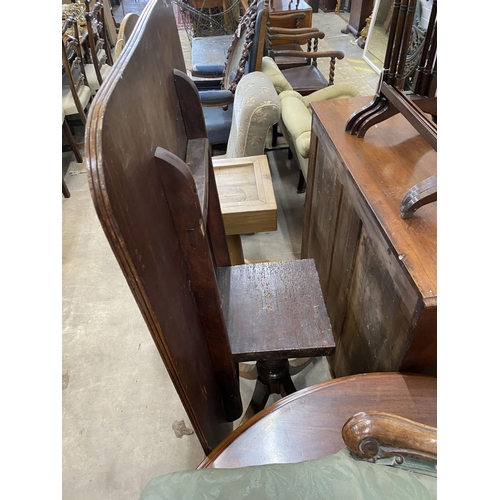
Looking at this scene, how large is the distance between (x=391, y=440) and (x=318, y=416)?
0.30m

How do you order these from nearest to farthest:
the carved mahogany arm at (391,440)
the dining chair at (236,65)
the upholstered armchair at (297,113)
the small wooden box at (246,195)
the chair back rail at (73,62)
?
1. the carved mahogany arm at (391,440)
2. the small wooden box at (246,195)
3. the upholstered armchair at (297,113)
4. the dining chair at (236,65)
5. the chair back rail at (73,62)

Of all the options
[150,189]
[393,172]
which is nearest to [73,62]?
[393,172]

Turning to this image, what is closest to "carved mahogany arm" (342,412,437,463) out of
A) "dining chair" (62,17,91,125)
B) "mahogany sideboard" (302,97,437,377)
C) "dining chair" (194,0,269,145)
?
"mahogany sideboard" (302,97,437,377)

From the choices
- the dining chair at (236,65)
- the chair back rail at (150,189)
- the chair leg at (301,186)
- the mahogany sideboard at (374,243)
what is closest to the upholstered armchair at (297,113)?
the chair leg at (301,186)

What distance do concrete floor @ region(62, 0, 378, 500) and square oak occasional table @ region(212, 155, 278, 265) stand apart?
54 centimetres

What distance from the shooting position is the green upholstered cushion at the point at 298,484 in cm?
46

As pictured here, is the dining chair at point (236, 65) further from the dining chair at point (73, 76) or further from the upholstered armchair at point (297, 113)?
the dining chair at point (73, 76)

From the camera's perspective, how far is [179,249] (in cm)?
61

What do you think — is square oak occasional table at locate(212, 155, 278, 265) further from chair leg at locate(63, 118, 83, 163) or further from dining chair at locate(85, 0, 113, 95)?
chair leg at locate(63, 118, 83, 163)

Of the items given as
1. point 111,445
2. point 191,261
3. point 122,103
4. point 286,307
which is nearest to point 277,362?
point 286,307

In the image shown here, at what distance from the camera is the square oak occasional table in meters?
1.47

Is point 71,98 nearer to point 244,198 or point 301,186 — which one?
point 301,186

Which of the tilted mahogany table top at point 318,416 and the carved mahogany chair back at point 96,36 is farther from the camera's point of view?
the carved mahogany chair back at point 96,36
